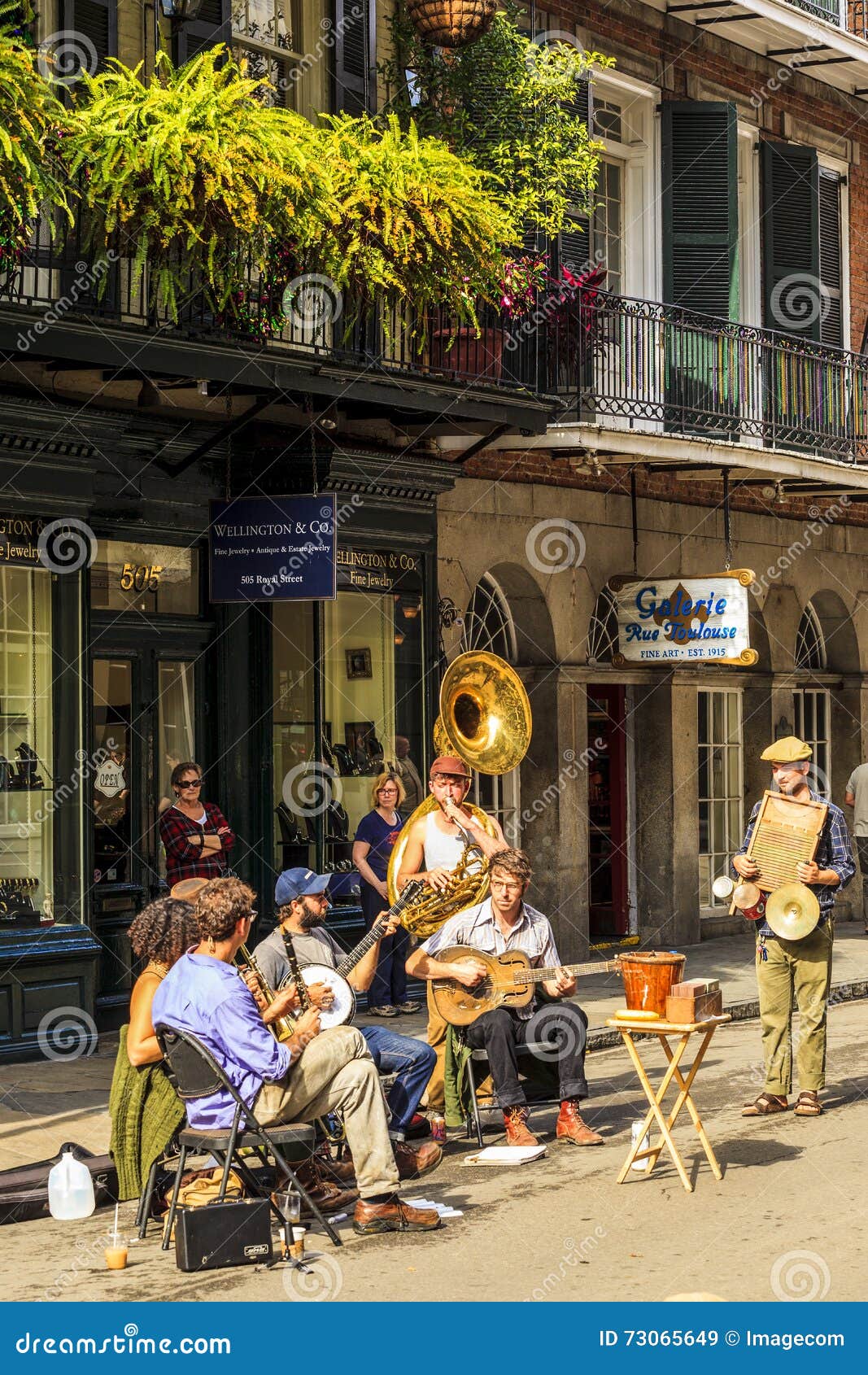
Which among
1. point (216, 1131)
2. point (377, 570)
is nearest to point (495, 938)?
point (216, 1131)

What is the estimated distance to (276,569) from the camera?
13.2 m

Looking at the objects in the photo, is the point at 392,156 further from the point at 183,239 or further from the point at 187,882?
the point at 187,882

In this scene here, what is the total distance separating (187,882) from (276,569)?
402 cm

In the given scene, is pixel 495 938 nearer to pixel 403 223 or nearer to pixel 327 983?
pixel 327 983

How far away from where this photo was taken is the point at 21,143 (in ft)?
34.5

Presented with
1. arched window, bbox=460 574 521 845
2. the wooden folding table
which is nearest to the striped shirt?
the wooden folding table

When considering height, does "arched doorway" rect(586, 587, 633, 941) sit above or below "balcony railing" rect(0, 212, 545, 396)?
below

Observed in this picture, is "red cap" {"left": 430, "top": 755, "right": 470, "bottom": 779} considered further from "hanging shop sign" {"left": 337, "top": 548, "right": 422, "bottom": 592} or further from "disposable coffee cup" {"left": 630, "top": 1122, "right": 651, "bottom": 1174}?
"disposable coffee cup" {"left": 630, "top": 1122, "right": 651, "bottom": 1174}

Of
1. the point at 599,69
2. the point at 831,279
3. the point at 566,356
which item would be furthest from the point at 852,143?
the point at 566,356

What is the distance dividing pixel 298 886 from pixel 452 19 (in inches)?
319

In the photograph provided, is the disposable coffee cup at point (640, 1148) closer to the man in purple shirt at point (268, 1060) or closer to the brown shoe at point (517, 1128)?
the brown shoe at point (517, 1128)

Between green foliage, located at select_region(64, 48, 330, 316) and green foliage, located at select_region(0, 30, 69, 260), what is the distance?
1.49ft

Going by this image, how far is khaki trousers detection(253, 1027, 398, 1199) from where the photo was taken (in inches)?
304

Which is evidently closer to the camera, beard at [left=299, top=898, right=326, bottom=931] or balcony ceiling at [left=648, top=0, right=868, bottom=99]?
beard at [left=299, top=898, right=326, bottom=931]
